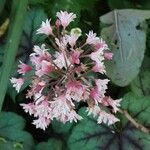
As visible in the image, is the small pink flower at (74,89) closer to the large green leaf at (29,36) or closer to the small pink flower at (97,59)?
the small pink flower at (97,59)

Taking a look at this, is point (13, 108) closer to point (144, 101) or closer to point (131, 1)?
point (144, 101)

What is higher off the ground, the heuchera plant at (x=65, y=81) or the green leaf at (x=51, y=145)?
the heuchera plant at (x=65, y=81)

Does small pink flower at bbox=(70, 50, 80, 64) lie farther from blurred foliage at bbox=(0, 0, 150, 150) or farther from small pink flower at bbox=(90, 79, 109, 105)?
blurred foliage at bbox=(0, 0, 150, 150)

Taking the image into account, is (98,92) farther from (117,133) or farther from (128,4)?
(128,4)

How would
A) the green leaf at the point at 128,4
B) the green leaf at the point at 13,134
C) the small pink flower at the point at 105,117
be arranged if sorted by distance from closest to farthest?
the small pink flower at the point at 105,117 → the green leaf at the point at 13,134 → the green leaf at the point at 128,4

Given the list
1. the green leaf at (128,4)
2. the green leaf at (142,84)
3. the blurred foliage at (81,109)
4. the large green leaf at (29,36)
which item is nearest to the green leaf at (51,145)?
the blurred foliage at (81,109)

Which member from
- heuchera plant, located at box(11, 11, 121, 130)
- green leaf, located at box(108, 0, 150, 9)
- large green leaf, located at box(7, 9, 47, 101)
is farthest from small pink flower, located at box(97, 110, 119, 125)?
green leaf, located at box(108, 0, 150, 9)

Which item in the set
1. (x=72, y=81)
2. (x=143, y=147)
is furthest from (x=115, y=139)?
(x=72, y=81)

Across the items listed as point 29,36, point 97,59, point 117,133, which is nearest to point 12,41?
point 29,36
